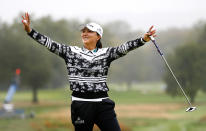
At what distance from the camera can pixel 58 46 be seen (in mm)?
6426

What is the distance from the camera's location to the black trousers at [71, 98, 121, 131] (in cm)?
627

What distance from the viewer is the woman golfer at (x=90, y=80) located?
6258 millimetres

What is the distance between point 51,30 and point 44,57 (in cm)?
1328

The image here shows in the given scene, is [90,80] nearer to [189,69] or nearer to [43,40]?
[43,40]

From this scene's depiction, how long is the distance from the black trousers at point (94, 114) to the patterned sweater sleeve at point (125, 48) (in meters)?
0.69

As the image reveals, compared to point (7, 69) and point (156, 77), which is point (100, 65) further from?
point (156, 77)

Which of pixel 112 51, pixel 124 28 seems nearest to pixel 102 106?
pixel 112 51

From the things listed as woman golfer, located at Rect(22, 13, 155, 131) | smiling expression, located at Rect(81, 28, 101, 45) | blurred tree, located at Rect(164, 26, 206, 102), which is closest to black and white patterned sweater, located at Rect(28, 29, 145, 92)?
woman golfer, located at Rect(22, 13, 155, 131)

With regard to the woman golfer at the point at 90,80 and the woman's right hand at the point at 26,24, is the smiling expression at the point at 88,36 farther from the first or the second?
the woman's right hand at the point at 26,24

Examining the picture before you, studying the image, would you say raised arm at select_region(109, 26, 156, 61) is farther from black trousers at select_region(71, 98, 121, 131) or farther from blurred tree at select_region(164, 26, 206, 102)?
blurred tree at select_region(164, 26, 206, 102)

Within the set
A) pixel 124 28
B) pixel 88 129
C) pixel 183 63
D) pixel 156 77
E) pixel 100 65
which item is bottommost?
pixel 88 129

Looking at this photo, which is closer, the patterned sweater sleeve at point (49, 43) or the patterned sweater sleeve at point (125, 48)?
the patterned sweater sleeve at point (125, 48)

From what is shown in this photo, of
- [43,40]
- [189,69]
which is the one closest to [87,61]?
[43,40]

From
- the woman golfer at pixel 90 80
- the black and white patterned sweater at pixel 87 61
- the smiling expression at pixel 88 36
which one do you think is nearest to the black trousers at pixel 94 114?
the woman golfer at pixel 90 80
